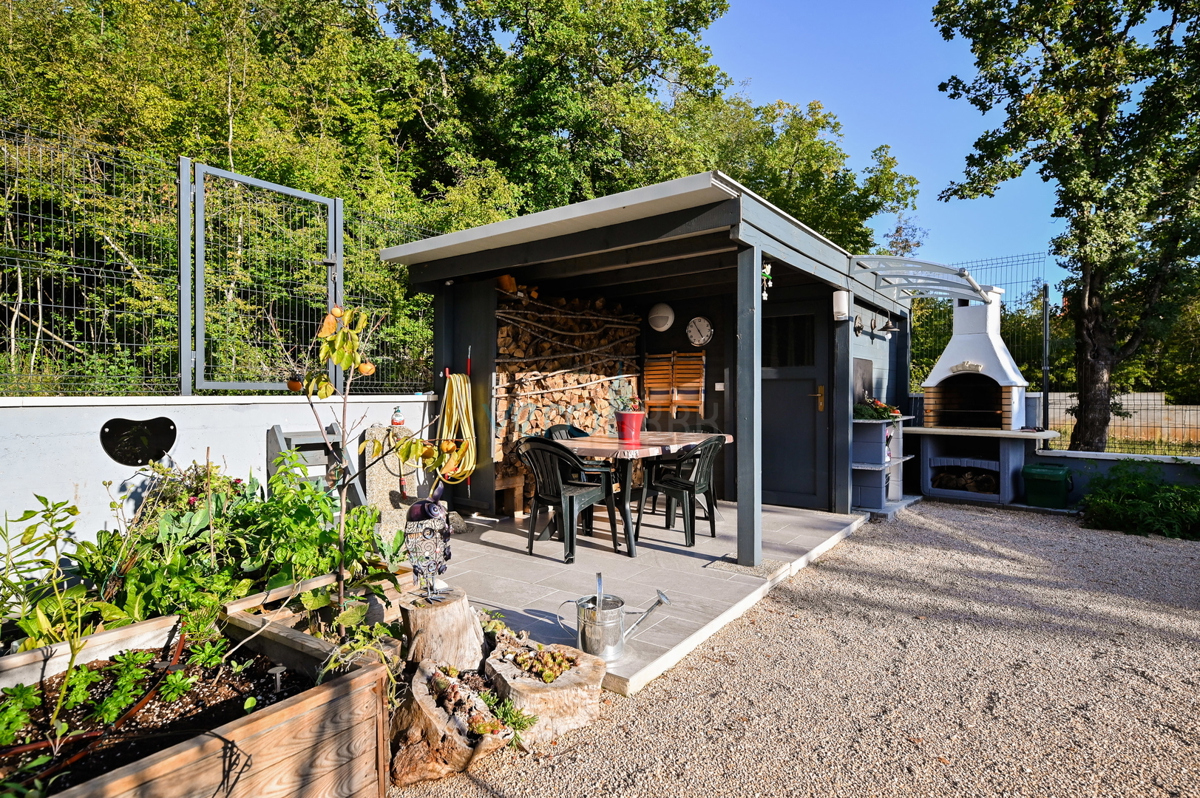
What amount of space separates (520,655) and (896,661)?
176 centimetres

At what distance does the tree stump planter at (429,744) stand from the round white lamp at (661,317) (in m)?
5.50

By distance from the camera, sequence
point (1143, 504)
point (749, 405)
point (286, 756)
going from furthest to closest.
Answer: point (1143, 504), point (749, 405), point (286, 756)

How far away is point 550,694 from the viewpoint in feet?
7.43

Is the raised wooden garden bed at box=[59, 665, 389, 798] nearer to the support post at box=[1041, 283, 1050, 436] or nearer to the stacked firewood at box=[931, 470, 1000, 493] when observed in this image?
the stacked firewood at box=[931, 470, 1000, 493]

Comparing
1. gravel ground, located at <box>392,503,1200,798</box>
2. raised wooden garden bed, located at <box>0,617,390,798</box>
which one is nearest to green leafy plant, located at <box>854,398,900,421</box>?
gravel ground, located at <box>392,503,1200,798</box>

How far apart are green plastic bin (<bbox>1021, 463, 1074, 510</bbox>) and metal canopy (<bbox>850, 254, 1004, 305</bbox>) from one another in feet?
5.98

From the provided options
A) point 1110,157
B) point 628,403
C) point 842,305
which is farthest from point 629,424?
point 1110,157

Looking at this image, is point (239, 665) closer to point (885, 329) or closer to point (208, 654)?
point (208, 654)

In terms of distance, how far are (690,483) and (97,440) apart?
3.82m

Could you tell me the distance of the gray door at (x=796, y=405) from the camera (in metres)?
6.23

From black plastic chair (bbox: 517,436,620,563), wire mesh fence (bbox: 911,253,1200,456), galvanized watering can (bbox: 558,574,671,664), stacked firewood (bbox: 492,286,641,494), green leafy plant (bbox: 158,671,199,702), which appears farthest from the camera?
wire mesh fence (bbox: 911,253,1200,456)

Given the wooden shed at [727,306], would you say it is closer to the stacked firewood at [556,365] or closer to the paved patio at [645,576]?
the stacked firewood at [556,365]

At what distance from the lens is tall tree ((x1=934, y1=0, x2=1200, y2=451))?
7.06m

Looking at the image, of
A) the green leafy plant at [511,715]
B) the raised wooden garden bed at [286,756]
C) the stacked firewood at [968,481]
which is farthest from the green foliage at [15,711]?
the stacked firewood at [968,481]
